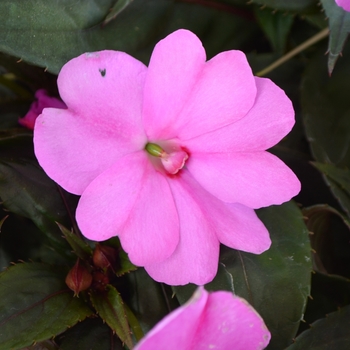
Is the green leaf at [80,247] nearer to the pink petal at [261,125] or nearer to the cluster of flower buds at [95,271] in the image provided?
the cluster of flower buds at [95,271]

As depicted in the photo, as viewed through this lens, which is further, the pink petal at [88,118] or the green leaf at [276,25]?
the green leaf at [276,25]

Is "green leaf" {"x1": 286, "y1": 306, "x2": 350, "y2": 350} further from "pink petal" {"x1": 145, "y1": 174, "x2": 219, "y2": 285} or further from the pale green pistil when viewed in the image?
the pale green pistil

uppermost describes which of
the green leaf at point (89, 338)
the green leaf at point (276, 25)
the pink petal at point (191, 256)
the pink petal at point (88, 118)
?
the pink petal at point (88, 118)

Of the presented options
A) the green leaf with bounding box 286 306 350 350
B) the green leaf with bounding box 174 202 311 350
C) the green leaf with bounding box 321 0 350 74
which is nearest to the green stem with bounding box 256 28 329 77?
the green leaf with bounding box 321 0 350 74

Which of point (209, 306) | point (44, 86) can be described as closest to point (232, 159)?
point (209, 306)

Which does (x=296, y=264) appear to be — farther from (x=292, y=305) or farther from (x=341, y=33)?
(x=341, y=33)

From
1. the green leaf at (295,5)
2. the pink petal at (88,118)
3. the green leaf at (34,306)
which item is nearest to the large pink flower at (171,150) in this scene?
the pink petal at (88,118)

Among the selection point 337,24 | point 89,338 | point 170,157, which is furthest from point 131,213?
point 337,24
